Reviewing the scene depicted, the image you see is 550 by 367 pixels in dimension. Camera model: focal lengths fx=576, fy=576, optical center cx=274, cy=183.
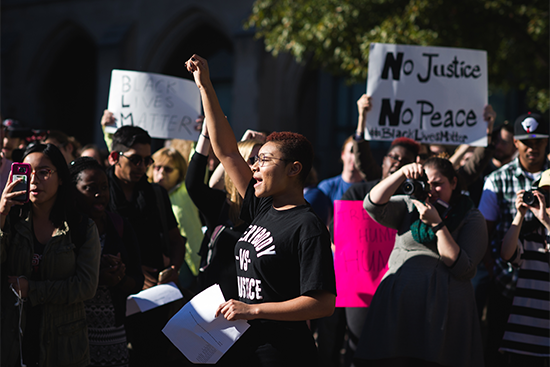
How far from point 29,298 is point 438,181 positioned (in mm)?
2491

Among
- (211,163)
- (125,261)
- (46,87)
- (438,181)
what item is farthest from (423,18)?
(46,87)

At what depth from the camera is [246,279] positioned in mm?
2547

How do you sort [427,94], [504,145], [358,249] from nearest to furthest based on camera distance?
1. [358,249]
2. [427,94]
3. [504,145]

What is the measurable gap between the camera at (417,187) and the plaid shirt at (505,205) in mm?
1092

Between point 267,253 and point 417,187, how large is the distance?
132cm

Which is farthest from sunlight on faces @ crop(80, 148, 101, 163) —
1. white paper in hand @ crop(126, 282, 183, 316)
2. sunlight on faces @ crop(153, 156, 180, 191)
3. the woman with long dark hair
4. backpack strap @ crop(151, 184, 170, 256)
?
white paper in hand @ crop(126, 282, 183, 316)

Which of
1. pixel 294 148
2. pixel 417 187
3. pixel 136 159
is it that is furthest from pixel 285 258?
pixel 136 159

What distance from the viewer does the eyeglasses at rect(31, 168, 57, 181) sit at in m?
3.15

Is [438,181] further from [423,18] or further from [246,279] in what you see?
[423,18]

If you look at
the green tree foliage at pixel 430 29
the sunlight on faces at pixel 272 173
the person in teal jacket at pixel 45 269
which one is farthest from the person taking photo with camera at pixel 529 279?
the green tree foliage at pixel 430 29

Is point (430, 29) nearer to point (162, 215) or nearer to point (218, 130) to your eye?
point (162, 215)

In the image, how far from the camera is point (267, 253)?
2463 mm

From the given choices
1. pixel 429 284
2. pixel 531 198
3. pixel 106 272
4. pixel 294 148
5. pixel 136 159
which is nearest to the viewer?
pixel 294 148

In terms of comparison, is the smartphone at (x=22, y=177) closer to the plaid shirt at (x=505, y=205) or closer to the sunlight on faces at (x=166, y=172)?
the sunlight on faces at (x=166, y=172)
